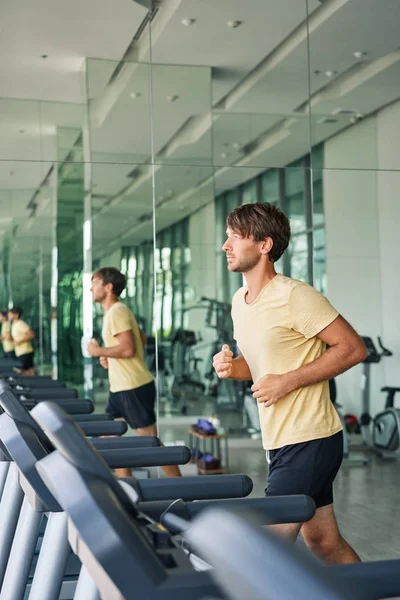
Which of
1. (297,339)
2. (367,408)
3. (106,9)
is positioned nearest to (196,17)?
(106,9)

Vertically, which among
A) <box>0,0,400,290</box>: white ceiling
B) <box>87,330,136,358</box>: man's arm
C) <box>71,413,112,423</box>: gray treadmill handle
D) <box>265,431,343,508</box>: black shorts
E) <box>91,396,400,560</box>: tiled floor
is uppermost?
<box>0,0,400,290</box>: white ceiling

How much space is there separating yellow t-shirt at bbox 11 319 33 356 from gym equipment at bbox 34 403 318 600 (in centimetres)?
630

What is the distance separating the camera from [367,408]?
6660 mm

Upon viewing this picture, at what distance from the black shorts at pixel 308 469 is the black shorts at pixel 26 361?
4.77 m

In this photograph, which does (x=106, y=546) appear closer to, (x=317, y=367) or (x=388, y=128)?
(x=317, y=367)

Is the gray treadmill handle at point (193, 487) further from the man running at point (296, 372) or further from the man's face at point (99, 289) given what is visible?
the man's face at point (99, 289)

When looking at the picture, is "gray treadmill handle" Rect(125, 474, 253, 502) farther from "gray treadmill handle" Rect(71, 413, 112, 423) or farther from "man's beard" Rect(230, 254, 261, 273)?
"gray treadmill handle" Rect(71, 413, 112, 423)

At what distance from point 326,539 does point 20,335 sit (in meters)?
4.88

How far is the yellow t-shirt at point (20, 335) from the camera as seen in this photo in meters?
Result: 7.03

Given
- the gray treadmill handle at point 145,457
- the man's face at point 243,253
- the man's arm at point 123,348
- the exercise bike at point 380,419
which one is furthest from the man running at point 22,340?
the gray treadmill handle at point 145,457

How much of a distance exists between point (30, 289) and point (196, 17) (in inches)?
98.7

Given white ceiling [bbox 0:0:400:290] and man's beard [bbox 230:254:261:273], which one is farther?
white ceiling [bbox 0:0:400:290]

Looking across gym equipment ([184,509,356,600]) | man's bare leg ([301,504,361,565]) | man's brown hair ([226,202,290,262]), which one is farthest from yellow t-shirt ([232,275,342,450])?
gym equipment ([184,509,356,600])

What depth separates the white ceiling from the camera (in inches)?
226
